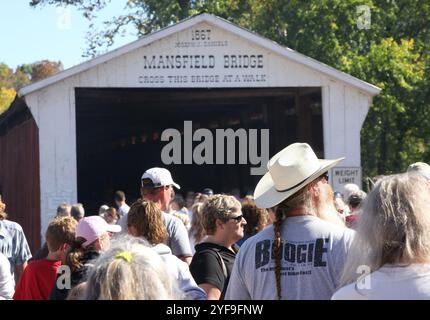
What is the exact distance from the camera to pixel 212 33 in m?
17.8

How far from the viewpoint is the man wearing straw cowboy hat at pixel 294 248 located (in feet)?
14.2

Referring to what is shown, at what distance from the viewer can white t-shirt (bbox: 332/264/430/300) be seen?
358 cm

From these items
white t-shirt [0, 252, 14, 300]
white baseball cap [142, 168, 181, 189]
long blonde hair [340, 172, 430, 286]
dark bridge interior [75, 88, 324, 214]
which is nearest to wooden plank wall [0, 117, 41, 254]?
dark bridge interior [75, 88, 324, 214]

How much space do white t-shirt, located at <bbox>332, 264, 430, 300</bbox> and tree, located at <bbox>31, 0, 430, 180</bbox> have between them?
22.6 m

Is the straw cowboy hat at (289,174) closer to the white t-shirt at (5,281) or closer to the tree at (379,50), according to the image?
the white t-shirt at (5,281)

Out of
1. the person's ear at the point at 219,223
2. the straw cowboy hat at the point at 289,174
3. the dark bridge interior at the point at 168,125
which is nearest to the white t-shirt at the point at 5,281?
the person's ear at the point at 219,223

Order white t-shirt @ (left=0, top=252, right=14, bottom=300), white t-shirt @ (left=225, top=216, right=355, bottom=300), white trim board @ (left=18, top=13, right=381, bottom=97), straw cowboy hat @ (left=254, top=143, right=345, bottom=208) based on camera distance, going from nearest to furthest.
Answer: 1. white t-shirt @ (left=225, top=216, right=355, bottom=300)
2. straw cowboy hat @ (left=254, top=143, right=345, bottom=208)
3. white t-shirt @ (left=0, top=252, right=14, bottom=300)
4. white trim board @ (left=18, top=13, right=381, bottom=97)

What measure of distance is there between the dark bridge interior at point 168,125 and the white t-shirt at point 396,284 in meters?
15.0

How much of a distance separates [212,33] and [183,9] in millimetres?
15498

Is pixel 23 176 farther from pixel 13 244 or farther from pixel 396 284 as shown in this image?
pixel 396 284

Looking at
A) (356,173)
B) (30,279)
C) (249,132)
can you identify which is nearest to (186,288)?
(30,279)

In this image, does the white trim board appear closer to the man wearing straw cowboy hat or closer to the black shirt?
the black shirt

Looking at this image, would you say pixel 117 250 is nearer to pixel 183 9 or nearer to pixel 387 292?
pixel 387 292

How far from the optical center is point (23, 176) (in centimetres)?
2127
